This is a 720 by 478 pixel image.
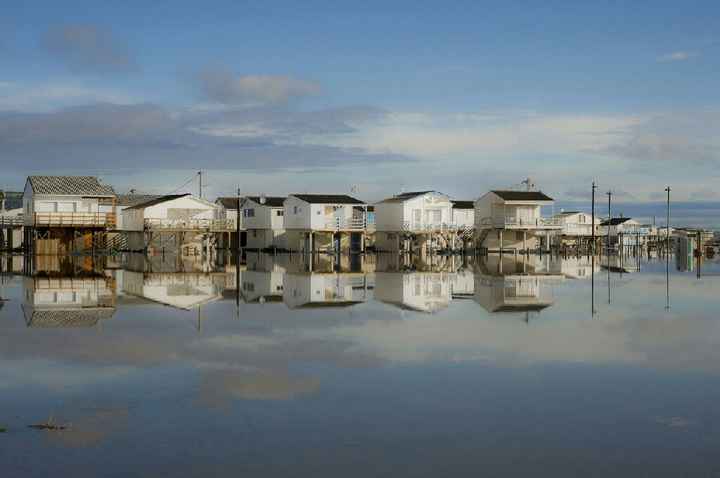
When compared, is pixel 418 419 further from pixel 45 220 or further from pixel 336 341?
pixel 45 220

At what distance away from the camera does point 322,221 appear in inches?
2477

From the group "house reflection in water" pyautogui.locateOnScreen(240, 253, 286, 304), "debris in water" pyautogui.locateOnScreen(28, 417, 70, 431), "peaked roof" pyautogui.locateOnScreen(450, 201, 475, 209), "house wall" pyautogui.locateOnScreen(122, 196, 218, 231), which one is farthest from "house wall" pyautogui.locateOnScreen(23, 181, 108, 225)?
"debris in water" pyautogui.locateOnScreen(28, 417, 70, 431)

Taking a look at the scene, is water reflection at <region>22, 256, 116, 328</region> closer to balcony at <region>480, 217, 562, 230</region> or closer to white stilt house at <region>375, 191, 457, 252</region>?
white stilt house at <region>375, 191, 457, 252</region>

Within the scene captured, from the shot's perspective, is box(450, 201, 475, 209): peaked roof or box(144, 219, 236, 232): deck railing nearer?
box(144, 219, 236, 232): deck railing

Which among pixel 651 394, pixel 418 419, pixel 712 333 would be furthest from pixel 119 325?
pixel 712 333

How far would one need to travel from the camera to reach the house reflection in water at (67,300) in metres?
18.2

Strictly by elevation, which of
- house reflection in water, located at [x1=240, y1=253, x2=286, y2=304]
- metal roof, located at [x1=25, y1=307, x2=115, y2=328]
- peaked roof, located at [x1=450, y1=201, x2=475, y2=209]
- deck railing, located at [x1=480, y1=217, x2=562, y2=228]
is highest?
peaked roof, located at [x1=450, y1=201, x2=475, y2=209]

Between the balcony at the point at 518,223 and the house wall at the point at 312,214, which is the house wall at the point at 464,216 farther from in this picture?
the house wall at the point at 312,214

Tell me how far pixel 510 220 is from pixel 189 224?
25404 mm

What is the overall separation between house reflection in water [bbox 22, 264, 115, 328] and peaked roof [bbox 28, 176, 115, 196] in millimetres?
24318

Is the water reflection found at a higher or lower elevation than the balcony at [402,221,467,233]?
lower

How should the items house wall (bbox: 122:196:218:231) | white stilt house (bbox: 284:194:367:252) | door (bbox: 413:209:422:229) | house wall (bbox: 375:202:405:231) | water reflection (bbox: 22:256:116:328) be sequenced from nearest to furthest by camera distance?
water reflection (bbox: 22:256:116:328) < white stilt house (bbox: 284:194:367:252) < house wall (bbox: 122:196:218:231) < door (bbox: 413:209:422:229) < house wall (bbox: 375:202:405:231)

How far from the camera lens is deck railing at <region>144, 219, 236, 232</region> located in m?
61.2

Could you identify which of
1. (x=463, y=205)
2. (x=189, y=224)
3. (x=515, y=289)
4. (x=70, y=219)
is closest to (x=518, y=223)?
(x=463, y=205)
